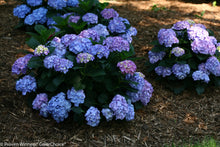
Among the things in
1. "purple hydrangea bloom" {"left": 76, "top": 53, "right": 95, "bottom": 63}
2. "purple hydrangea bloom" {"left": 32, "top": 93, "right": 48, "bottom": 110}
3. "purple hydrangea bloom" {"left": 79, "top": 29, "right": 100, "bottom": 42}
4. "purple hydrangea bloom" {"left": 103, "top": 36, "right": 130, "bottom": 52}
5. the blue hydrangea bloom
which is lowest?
"purple hydrangea bloom" {"left": 32, "top": 93, "right": 48, "bottom": 110}

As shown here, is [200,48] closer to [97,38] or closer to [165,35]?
[165,35]

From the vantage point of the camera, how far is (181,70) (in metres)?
3.61

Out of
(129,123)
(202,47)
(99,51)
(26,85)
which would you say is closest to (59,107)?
(26,85)

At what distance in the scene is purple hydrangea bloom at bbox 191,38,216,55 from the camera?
356 cm

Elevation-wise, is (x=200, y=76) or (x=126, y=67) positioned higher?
(x=126, y=67)

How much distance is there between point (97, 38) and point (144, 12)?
2.82 m

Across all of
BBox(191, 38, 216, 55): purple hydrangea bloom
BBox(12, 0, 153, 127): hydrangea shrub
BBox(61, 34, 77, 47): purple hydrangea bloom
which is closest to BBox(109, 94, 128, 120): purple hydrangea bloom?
BBox(12, 0, 153, 127): hydrangea shrub

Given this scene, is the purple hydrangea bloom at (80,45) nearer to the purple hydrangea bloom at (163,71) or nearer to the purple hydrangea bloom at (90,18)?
the purple hydrangea bloom at (90,18)

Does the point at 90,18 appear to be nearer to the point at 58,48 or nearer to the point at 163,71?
the point at 58,48

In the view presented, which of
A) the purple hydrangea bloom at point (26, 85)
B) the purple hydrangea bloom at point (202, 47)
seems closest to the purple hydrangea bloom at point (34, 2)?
the purple hydrangea bloom at point (26, 85)

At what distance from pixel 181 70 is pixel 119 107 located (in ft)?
4.05

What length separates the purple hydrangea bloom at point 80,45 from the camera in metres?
2.88

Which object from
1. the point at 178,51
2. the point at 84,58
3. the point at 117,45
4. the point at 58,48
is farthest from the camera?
the point at 178,51

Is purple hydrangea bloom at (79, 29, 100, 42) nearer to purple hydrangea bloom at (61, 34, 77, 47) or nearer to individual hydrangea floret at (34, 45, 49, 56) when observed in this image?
purple hydrangea bloom at (61, 34, 77, 47)
